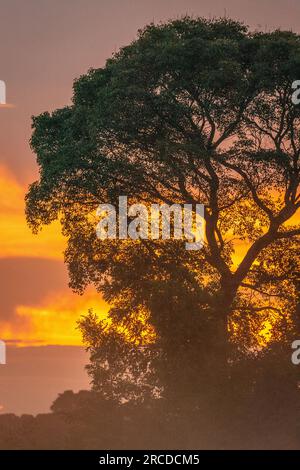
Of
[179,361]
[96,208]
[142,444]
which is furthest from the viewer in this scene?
[96,208]

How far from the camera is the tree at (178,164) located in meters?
40.1

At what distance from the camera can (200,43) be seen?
40.9 metres

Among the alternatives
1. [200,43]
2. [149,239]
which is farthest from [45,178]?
[200,43]

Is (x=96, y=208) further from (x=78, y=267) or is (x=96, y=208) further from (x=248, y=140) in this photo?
(x=248, y=140)

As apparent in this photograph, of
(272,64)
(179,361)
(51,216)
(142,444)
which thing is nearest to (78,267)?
(51,216)

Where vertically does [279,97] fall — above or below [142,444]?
above

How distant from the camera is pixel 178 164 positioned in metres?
41.0

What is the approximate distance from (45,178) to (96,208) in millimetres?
3205

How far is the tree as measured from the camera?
40.1 m
